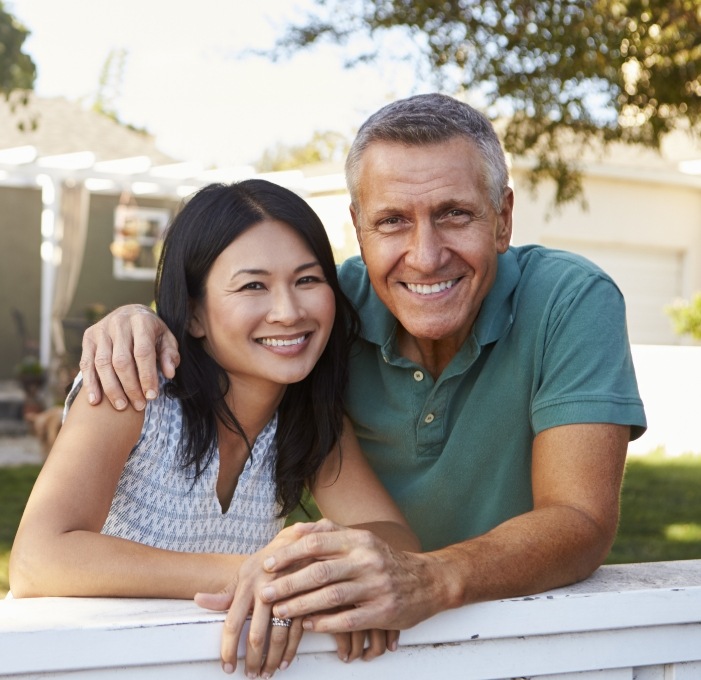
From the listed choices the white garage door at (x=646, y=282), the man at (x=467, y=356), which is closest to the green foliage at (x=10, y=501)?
the man at (x=467, y=356)

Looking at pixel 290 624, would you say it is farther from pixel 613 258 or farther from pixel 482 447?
pixel 613 258

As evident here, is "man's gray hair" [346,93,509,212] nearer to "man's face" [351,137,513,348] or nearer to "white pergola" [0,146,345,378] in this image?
"man's face" [351,137,513,348]

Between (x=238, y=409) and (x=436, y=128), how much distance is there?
33.9 inches

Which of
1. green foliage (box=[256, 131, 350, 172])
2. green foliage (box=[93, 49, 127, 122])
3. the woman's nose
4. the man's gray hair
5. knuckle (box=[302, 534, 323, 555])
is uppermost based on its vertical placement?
green foliage (box=[93, 49, 127, 122])

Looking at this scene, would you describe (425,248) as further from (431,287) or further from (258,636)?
(258,636)

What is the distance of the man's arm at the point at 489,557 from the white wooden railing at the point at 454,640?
0.05 metres

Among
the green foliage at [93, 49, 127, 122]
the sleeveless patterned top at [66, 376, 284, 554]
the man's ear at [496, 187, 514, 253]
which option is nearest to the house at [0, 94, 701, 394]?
the man's ear at [496, 187, 514, 253]

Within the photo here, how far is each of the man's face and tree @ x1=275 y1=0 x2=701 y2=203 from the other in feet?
10.5

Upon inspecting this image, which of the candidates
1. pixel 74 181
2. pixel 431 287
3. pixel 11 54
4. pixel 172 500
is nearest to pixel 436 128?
pixel 431 287

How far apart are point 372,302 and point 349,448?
452 millimetres

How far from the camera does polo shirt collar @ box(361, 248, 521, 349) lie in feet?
8.54

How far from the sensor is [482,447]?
262 cm

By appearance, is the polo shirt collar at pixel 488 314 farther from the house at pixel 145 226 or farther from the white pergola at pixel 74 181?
the white pergola at pixel 74 181

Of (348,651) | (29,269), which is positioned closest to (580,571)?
(348,651)
